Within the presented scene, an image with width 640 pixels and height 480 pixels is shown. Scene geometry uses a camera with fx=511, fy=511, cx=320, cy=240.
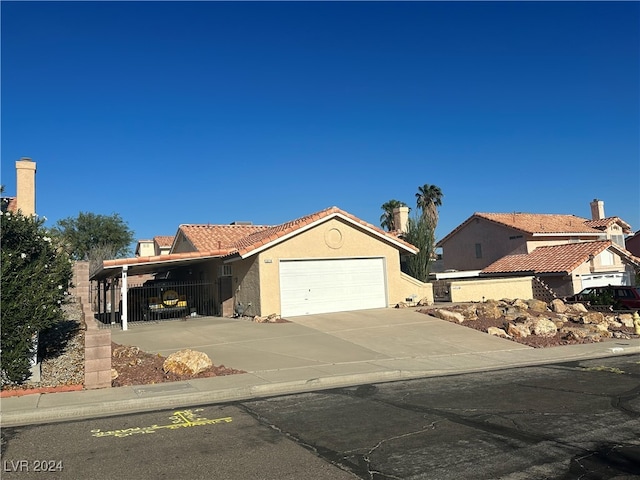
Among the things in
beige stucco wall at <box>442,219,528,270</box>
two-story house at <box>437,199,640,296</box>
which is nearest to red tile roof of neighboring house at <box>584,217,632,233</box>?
two-story house at <box>437,199,640,296</box>

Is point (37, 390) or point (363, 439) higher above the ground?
point (37, 390)

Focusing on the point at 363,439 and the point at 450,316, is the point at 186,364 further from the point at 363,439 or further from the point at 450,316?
the point at 450,316

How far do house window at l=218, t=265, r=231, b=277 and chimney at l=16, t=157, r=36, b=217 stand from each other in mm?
Result: 11013

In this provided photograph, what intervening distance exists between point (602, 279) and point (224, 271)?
22248 mm

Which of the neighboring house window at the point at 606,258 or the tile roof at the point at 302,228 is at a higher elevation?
the tile roof at the point at 302,228

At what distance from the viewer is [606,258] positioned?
30.4 meters

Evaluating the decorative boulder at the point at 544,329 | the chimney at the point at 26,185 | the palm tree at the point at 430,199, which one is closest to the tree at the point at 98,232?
the chimney at the point at 26,185

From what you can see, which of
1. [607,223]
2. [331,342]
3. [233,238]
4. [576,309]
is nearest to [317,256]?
[331,342]

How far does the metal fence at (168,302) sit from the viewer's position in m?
22.1

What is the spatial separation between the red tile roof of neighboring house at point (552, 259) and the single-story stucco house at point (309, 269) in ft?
35.3

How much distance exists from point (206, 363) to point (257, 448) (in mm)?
5190

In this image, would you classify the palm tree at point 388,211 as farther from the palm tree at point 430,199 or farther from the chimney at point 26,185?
the chimney at point 26,185

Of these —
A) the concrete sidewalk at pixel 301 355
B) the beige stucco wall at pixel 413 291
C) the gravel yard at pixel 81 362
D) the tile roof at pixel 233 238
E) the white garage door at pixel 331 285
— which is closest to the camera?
the concrete sidewalk at pixel 301 355

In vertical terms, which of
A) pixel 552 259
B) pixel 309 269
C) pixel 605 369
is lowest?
pixel 605 369
